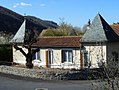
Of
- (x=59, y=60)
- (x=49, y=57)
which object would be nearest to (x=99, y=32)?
(x=59, y=60)

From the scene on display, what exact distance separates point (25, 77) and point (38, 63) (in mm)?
10421

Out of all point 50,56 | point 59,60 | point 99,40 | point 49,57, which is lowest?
point 59,60

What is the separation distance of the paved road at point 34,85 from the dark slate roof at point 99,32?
1022 centimetres

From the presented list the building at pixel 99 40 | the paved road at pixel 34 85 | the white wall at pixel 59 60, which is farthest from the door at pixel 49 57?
the paved road at pixel 34 85

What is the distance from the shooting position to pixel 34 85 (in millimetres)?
24203

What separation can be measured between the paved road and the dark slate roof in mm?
10225

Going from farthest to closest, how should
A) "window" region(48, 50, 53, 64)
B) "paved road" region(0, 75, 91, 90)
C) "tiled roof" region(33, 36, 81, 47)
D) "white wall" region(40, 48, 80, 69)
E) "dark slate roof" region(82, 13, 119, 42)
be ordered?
"window" region(48, 50, 53, 64) → "tiled roof" region(33, 36, 81, 47) → "white wall" region(40, 48, 80, 69) → "dark slate roof" region(82, 13, 119, 42) → "paved road" region(0, 75, 91, 90)

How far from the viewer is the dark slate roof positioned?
36188 millimetres

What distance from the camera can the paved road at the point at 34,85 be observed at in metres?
22.8

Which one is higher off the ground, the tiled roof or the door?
the tiled roof

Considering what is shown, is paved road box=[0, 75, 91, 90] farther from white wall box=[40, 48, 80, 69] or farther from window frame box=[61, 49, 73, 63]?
window frame box=[61, 49, 73, 63]

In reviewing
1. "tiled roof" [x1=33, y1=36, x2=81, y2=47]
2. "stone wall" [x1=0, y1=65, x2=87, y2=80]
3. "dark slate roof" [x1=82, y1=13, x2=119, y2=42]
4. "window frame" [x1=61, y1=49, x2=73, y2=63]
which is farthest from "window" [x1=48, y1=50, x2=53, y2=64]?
"stone wall" [x1=0, y1=65, x2=87, y2=80]

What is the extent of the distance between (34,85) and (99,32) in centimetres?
1490

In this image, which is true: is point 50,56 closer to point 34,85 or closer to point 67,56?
point 67,56
